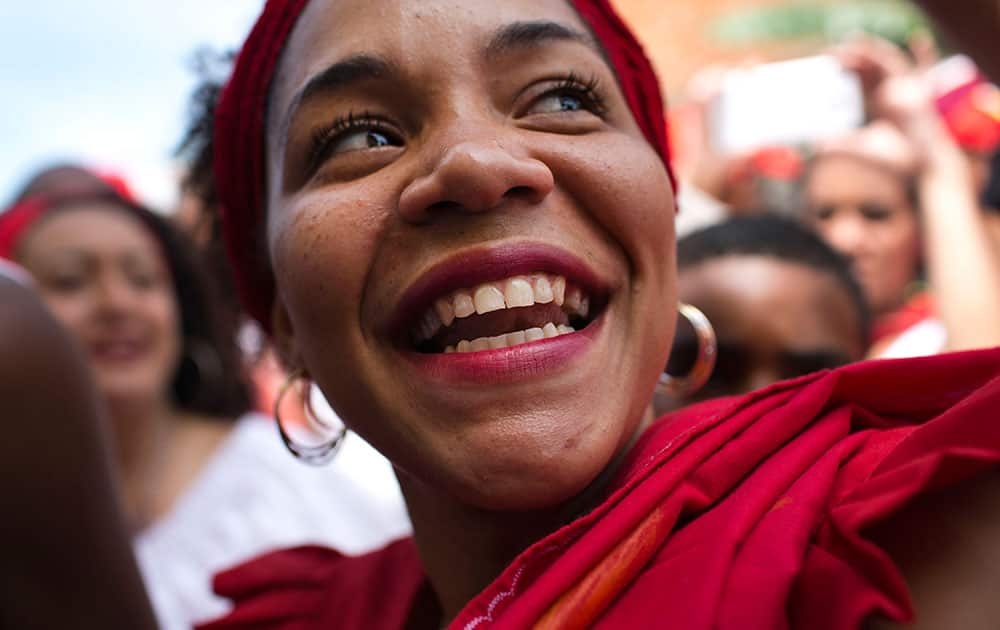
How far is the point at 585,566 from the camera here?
0.99 metres

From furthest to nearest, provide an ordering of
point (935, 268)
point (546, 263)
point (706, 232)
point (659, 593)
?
point (935, 268) < point (706, 232) < point (546, 263) < point (659, 593)

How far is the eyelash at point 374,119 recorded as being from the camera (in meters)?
1.29

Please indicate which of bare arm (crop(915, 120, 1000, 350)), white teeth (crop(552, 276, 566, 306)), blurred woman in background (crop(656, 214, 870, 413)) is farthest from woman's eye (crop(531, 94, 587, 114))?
bare arm (crop(915, 120, 1000, 350))

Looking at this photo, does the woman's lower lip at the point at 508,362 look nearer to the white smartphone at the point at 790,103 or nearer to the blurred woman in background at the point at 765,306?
the blurred woman in background at the point at 765,306

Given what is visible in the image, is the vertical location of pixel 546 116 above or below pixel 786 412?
above

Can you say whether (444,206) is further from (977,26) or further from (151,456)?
(151,456)

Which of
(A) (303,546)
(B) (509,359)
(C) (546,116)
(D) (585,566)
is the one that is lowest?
(A) (303,546)

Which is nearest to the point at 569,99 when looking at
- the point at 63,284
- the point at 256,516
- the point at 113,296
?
the point at 256,516

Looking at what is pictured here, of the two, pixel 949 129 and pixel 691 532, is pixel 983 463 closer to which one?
pixel 691 532

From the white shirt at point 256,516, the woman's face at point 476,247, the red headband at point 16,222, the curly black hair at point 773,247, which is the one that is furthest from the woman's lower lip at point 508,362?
the red headband at point 16,222

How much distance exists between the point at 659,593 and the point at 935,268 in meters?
2.63

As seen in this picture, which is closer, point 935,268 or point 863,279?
point 935,268

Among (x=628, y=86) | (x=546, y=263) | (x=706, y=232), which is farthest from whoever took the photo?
(x=706, y=232)

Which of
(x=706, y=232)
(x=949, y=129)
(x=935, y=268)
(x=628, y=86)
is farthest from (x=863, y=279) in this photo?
(x=628, y=86)
